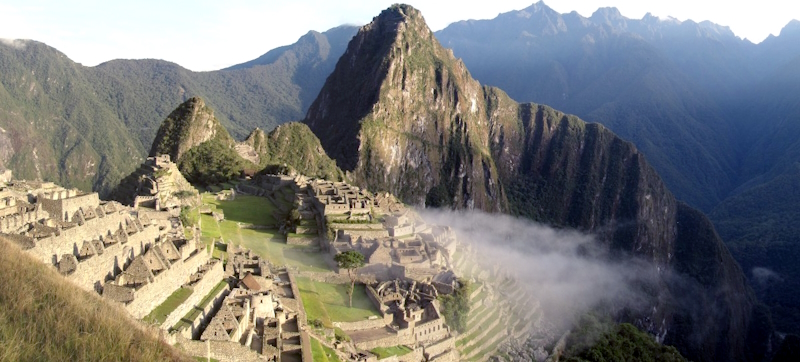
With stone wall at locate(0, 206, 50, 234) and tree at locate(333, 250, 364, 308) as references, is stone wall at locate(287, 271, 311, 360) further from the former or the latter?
stone wall at locate(0, 206, 50, 234)

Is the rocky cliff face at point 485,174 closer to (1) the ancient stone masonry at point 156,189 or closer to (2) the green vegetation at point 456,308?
(1) the ancient stone masonry at point 156,189

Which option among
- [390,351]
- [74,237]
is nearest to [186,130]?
[390,351]

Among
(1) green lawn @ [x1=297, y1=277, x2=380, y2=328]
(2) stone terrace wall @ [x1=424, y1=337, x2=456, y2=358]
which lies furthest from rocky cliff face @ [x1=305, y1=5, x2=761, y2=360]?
(2) stone terrace wall @ [x1=424, y1=337, x2=456, y2=358]

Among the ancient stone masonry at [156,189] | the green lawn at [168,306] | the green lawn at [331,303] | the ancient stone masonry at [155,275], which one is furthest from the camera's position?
the ancient stone masonry at [156,189]

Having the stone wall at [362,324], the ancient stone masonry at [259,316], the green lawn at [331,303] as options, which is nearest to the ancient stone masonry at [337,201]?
the green lawn at [331,303]

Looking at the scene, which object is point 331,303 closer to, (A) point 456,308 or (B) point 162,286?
(A) point 456,308

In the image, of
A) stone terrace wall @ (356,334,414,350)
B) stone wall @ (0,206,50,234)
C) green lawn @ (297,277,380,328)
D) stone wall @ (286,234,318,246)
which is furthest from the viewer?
stone wall @ (286,234,318,246)

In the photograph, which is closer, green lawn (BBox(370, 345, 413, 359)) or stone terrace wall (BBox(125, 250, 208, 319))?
stone terrace wall (BBox(125, 250, 208, 319))
